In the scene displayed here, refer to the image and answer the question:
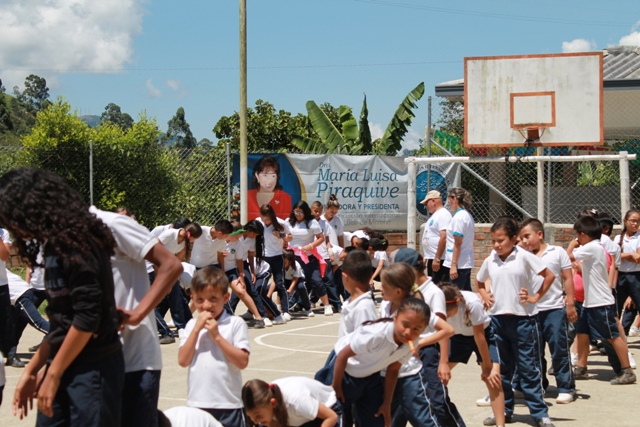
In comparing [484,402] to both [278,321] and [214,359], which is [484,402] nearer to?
[214,359]

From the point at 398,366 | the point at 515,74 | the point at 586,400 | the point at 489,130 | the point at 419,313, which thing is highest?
the point at 515,74

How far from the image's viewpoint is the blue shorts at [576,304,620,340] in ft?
27.0

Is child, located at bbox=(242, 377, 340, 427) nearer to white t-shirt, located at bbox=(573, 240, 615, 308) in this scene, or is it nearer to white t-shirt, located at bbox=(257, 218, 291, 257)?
white t-shirt, located at bbox=(573, 240, 615, 308)

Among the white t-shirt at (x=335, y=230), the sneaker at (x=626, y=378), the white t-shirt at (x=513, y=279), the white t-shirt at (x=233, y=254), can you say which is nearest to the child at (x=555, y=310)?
the white t-shirt at (x=513, y=279)

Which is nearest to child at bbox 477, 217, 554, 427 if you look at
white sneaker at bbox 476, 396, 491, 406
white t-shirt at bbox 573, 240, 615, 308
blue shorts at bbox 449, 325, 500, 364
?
white sneaker at bbox 476, 396, 491, 406

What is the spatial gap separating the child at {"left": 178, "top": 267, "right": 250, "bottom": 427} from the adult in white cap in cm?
637

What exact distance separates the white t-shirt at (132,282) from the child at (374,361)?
1.47 meters

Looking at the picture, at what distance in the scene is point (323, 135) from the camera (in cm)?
2136

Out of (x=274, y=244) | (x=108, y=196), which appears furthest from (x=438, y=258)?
(x=108, y=196)

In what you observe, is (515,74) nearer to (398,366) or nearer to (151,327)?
(398,366)

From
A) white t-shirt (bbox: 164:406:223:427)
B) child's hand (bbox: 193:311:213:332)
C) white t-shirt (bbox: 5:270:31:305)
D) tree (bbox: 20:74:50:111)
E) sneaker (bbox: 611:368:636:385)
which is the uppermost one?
tree (bbox: 20:74:50:111)

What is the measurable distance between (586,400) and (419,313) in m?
3.54

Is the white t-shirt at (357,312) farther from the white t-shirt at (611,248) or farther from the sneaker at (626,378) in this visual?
the white t-shirt at (611,248)

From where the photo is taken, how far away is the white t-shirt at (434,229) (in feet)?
36.0
